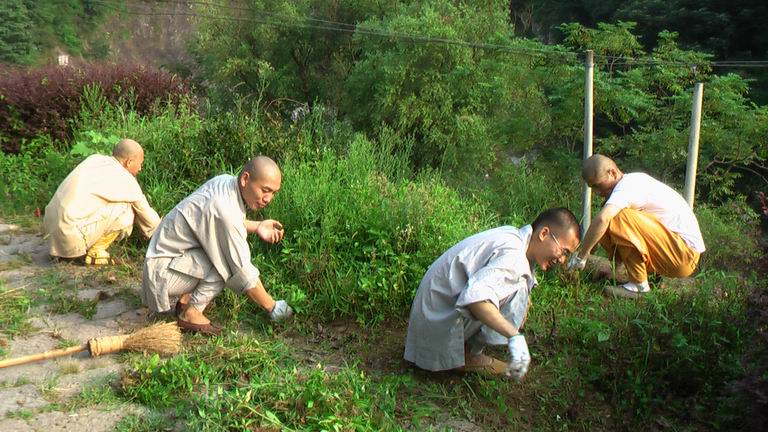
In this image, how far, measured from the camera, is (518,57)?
34.3 ft

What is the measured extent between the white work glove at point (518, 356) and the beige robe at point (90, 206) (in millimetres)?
3467

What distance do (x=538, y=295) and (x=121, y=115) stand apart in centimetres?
575

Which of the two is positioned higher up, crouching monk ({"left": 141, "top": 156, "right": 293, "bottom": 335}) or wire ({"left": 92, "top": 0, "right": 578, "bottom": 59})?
wire ({"left": 92, "top": 0, "right": 578, "bottom": 59})

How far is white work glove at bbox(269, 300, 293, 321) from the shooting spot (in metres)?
4.61

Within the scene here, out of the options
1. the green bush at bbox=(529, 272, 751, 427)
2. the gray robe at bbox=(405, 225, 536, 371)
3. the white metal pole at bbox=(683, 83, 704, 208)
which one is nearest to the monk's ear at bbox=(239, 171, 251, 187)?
the gray robe at bbox=(405, 225, 536, 371)

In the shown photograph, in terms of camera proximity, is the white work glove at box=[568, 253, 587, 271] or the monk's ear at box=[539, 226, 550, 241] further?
the white work glove at box=[568, 253, 587, 271]

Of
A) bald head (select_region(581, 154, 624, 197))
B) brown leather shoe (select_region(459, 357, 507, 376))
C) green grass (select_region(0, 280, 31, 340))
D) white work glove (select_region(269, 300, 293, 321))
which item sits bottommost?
brown leather shoe (select_region(459, 357, 507, 376))

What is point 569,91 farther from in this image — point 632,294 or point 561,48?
point 632,294

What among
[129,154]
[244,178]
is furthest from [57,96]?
[244,178]

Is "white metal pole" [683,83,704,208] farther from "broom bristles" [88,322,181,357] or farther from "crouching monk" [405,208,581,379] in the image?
"broom bristles" [88,322,181,357]

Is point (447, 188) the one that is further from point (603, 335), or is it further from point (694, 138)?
point (603, 335)

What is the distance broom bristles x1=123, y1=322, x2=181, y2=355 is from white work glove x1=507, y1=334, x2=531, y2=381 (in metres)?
1.91

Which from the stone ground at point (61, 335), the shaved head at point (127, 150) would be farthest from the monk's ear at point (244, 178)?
the shaved head at point (127, 150)

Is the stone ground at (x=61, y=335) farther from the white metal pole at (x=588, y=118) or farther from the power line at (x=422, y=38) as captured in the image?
the power line at (x=422, y=38)
